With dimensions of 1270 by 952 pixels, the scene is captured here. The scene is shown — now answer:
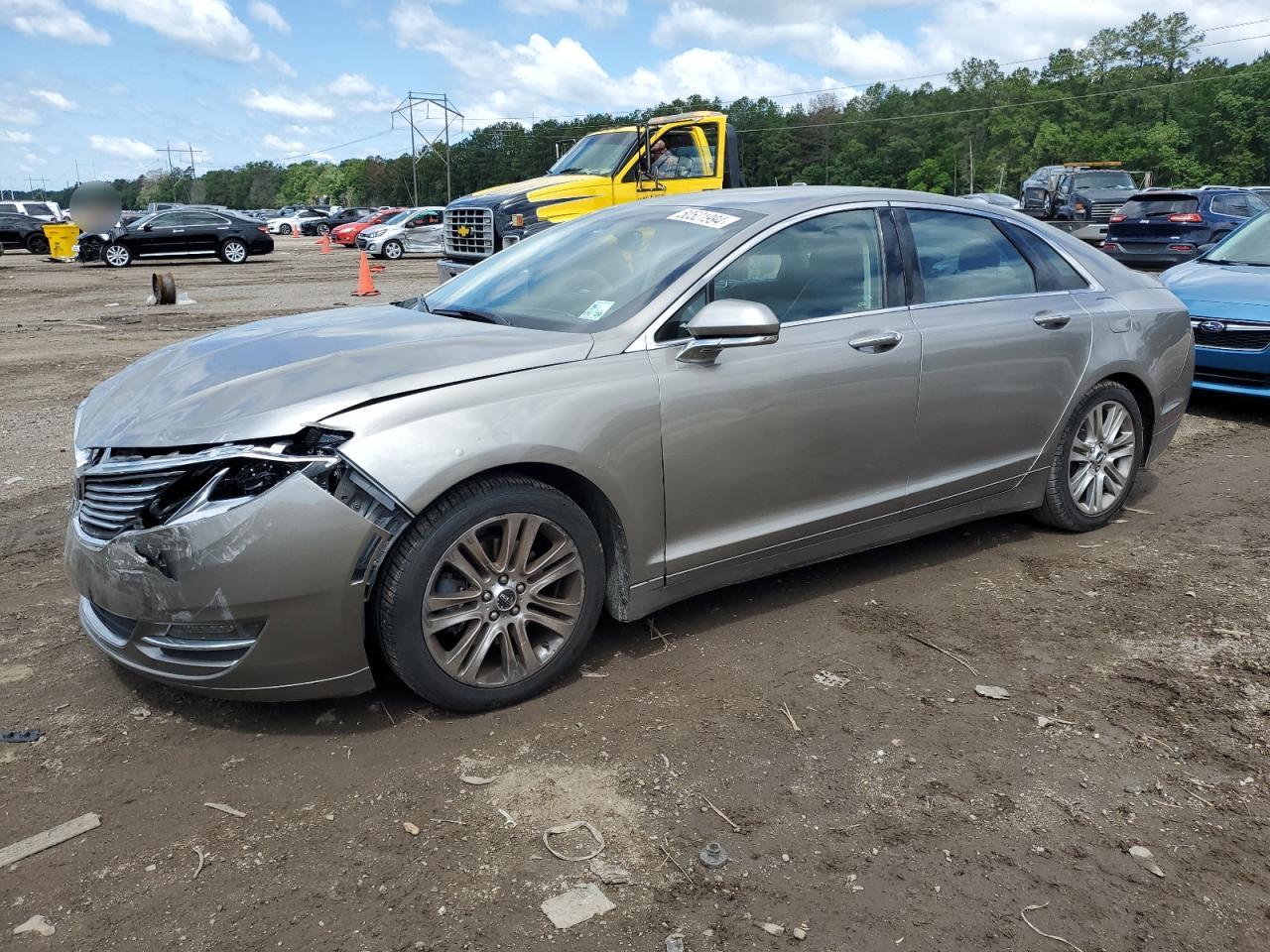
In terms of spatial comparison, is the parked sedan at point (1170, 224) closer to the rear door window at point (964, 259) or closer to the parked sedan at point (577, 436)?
the parked sedan at point (577, 436)

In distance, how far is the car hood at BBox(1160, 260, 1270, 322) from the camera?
742 cm

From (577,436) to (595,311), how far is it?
0.65m

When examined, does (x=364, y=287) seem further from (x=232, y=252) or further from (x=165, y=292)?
(x=232, y=252)

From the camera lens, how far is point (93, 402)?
3.65 meters

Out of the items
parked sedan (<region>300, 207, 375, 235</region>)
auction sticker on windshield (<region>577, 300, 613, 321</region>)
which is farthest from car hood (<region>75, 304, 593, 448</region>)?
parked sedan (<region>300, 207, 375, 235</region>)

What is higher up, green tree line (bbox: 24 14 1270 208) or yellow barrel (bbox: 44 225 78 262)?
green tree line (bbox: 24 14 1270 208)

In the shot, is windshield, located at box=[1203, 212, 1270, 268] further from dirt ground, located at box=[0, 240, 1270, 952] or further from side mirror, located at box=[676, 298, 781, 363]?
side mirror, located at box=[676, 298, 781, 363]

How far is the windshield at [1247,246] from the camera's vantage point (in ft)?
27.6

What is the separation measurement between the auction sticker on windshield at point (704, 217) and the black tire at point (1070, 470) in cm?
197

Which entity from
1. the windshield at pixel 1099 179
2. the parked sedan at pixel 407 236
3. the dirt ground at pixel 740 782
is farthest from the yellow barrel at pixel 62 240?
the dirt ground at pixel 740 782

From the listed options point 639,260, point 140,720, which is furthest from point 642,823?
point 639,260

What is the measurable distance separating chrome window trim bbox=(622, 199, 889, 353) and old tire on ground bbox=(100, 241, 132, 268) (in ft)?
86.4

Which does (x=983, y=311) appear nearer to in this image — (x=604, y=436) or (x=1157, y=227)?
(x=604, y=436)

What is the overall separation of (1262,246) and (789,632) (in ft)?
22.4
